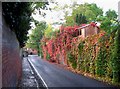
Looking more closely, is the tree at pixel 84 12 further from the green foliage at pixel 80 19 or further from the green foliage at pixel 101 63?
the green foliage at pixel 101 63

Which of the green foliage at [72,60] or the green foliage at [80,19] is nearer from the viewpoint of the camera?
the green foliage at [72,60]

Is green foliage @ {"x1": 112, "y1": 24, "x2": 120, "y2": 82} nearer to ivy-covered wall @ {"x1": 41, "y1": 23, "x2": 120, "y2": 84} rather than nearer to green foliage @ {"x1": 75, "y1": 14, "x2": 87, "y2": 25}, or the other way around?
ivy-covered wall @ {"x1": 41, "y1": 23, "x2": 120, "y2": 84}

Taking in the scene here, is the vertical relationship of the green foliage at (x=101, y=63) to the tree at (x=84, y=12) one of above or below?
below

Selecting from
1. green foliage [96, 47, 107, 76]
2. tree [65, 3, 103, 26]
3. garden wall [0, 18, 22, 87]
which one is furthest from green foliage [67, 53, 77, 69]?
tree [65, 3, 103, 26]

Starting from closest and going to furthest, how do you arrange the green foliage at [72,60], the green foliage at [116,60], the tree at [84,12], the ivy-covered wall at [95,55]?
the green foliage at [116,60] → the ivy-covered wall at [95,55] → the green foliage at [72,60] → the tree at [84,12]

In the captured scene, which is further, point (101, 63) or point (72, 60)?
point (72, 60)

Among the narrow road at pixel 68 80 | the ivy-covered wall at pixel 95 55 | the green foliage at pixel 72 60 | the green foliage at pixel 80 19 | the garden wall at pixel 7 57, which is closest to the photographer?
the garden wall at pixel 7 57

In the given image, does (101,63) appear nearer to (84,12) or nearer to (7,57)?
(7,57)

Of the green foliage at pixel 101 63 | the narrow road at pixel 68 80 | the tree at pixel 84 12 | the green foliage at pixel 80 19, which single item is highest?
the tree at pixel 84 12

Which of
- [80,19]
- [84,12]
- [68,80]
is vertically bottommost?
[68,80]

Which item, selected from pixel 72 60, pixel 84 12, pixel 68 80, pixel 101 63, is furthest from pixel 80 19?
pixel 68 80

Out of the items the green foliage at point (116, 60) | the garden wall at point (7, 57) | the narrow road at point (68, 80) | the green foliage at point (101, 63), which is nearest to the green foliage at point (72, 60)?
the narrow road at point (68, 80)

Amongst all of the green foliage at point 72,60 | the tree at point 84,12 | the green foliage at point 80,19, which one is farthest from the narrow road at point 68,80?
the tree at point 84,12

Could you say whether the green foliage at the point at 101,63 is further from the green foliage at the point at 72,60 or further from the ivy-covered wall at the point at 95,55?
the green foliage at the point at 72,60
